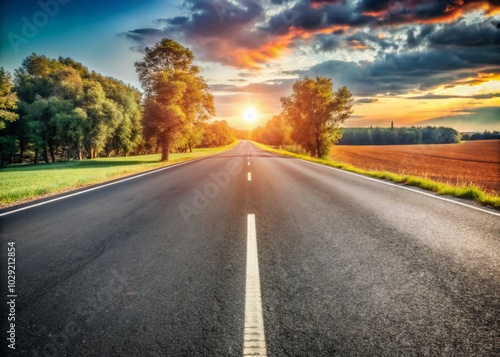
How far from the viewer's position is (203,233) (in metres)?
4.61

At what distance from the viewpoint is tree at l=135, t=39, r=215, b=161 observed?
955 inches

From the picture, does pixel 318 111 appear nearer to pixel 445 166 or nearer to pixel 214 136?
pixel 445 166

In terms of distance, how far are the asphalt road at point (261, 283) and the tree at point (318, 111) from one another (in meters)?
35.2

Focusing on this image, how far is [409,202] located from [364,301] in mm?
5365

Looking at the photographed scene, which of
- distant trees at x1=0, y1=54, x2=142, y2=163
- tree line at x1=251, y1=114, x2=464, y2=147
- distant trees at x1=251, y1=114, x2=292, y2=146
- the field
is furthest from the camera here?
tree line at x1=251, y1=114, x2=464, y2=147

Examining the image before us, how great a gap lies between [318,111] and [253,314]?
132 feet

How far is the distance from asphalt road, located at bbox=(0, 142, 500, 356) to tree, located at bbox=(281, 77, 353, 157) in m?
35.2

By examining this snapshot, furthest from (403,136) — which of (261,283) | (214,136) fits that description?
(261,283)

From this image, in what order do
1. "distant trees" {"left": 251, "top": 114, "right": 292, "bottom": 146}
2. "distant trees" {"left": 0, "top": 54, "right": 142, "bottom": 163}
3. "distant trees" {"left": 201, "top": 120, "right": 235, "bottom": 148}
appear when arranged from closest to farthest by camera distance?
"distant trees" {"left": 0, "top": 54, "right": 142, "bottom": 163} < "distant trees" {"left": 251, "top": 114, "right": 292, "bottom": 146} < "distant trees" {"left": 201, "top": 120, "right": 235, "bottom": 148}

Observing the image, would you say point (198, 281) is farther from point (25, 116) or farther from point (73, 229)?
point (25, 116)

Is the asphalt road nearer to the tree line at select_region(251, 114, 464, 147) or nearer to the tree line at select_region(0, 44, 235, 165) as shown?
the tree line at select_region(0, 44, 235, 165)

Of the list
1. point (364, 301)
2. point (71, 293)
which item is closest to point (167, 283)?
point (71, 293)

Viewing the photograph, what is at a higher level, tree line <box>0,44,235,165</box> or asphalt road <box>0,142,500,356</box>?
tree line <box>0,44,235,165</box>

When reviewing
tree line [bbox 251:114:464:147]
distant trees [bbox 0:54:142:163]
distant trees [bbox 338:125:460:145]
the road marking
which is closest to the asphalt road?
the road marking
